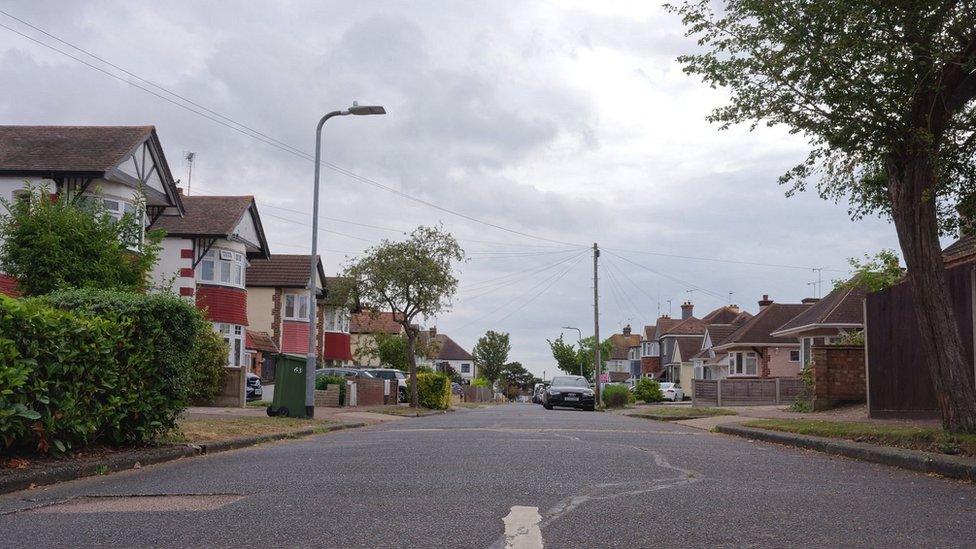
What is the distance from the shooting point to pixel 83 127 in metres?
29.4

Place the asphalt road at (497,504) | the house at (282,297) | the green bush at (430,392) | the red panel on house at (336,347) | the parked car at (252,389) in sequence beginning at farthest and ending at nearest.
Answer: the red panel on house at (336,347) < the house at (282,297) < the green bush at (430,392) < the parked car at (252,389) < the asphalt road at (497,504)

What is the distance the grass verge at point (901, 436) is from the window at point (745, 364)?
3661cm

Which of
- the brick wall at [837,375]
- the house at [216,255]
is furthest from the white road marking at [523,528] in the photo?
the house at [216,255]

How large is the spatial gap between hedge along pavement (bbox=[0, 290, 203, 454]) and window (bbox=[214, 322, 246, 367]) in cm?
2709

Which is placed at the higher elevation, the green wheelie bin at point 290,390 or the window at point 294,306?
the window at point 294,306

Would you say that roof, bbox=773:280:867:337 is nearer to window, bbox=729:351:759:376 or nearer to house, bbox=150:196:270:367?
window, bbox=729:351:759:376

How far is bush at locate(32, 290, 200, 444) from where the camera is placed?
36.4ft

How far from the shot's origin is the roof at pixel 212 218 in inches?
1459

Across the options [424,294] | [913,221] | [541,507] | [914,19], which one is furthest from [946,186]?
[424,294]

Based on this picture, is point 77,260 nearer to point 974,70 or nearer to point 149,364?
point 149,364

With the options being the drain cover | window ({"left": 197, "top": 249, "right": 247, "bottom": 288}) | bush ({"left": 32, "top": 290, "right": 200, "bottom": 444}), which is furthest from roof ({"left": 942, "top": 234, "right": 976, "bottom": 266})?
window ({"left": 197, "top": 249, "right": 247, "bottom": 288})

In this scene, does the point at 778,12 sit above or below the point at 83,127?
below

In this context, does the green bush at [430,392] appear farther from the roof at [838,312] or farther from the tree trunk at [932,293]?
the tree trunk at [932,293]

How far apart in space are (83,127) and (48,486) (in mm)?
23179
